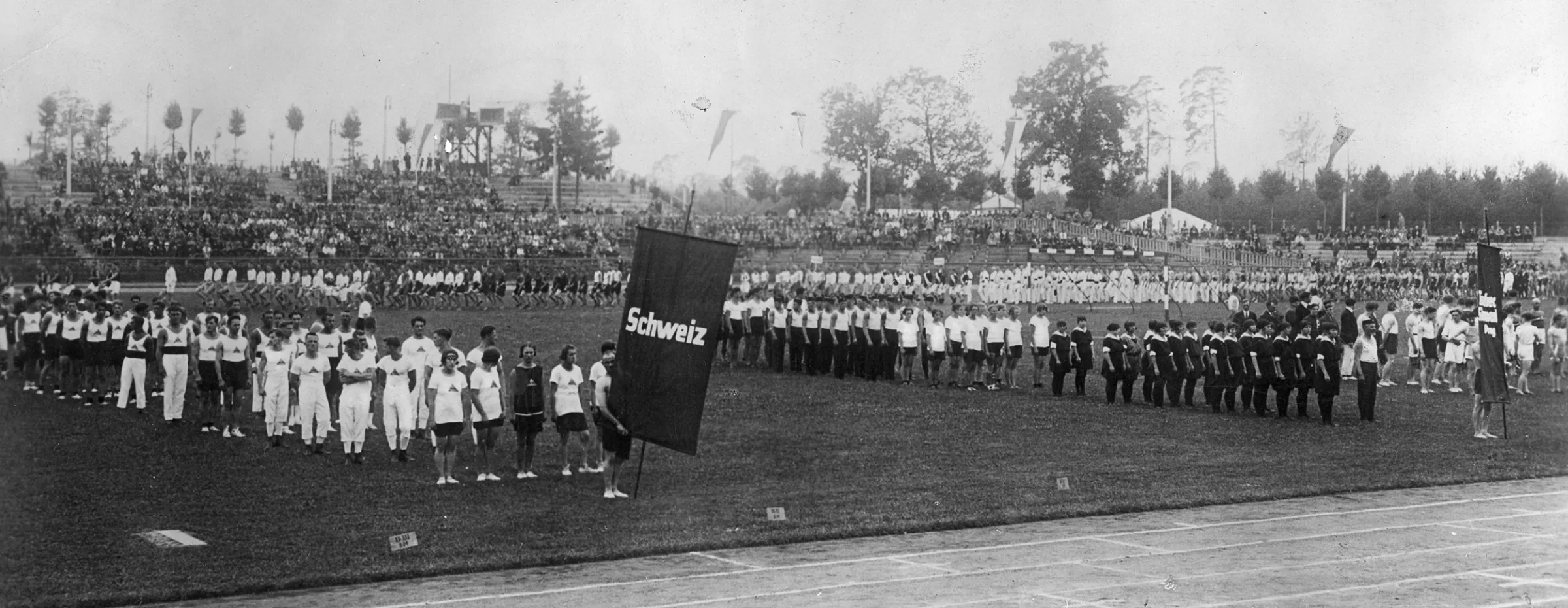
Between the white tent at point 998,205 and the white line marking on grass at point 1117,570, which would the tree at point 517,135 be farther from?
the white line marking on grass at point 1117,570

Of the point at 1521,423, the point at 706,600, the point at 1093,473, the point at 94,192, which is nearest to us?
the point at 706,600

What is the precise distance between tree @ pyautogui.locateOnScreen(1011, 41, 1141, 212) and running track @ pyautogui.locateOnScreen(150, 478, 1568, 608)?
1866 inches

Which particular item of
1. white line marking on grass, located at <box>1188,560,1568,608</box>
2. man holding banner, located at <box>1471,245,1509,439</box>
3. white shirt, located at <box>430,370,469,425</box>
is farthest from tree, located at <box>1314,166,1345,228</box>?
white shirt, located at <box>430,370,469,425</box>

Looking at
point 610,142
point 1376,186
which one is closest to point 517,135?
point 610,142

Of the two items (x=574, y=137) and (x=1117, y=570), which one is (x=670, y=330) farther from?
(x=574, y=137)

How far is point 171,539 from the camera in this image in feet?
42.6

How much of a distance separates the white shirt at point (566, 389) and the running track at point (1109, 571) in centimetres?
363

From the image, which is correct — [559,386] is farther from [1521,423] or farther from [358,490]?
[1521,423]

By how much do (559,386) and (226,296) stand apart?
26288 mm

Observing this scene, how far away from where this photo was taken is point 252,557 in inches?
487

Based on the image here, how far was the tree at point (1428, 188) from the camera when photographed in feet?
199

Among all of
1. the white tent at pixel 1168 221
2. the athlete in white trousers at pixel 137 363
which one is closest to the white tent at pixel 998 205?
the white tent at pixel 1168 221

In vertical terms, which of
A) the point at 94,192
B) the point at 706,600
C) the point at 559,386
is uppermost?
the point at 94,192

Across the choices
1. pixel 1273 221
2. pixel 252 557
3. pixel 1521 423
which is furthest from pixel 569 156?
pixel 252 557
